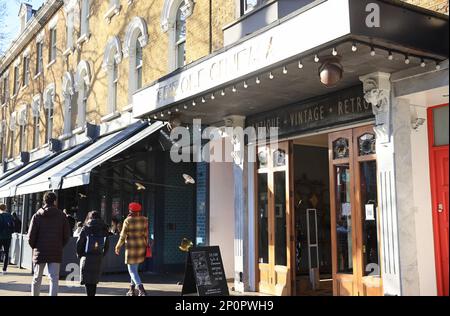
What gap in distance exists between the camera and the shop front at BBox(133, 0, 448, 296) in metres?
6.14

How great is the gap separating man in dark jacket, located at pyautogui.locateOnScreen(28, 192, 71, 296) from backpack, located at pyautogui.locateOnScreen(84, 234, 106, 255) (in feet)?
1.35

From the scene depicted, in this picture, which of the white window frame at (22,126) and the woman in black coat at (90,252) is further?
the white window frame at (22,126)

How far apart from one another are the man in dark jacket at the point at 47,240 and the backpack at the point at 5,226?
564 cm

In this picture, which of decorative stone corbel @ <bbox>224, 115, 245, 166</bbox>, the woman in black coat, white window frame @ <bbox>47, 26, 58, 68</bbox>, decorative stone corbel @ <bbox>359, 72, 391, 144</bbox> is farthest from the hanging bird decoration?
white window frame @ <bbox>47, 26, 58, 68</bbox>

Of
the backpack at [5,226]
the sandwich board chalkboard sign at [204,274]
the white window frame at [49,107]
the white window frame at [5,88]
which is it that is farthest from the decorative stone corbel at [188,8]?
the white window frame at [5,88]

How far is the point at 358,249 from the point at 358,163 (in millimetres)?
1327

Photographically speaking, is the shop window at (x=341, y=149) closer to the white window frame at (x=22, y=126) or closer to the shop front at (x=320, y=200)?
the shop front at (x=320, y=200)

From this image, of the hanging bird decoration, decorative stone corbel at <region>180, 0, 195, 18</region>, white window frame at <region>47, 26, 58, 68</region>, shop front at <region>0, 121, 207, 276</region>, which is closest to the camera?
shop front at <region>0, 121, 207, 276</region>

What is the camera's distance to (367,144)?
771 centimetres

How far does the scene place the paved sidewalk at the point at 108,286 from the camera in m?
9.58

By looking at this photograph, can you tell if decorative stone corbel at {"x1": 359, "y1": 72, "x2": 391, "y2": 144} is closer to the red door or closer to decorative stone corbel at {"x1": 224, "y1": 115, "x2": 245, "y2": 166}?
the red door
